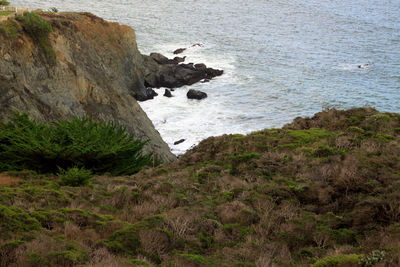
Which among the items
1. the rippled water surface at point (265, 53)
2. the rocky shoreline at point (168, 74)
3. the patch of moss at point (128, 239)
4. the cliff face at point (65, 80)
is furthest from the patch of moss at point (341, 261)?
the rocky shoreline at point (168, 74)

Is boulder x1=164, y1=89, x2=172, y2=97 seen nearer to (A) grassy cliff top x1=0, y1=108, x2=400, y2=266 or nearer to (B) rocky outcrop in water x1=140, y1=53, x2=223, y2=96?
(B) rocky outcrop in water x1=140, y1=53, x2=223, y2=96

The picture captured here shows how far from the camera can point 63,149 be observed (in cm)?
1056

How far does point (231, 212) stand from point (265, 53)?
50.5 metres

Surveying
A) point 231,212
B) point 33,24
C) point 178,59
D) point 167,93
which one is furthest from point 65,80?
point 178,59

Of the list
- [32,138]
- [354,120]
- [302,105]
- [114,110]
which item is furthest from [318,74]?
[32,138]

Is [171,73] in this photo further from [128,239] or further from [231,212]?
[128,239]

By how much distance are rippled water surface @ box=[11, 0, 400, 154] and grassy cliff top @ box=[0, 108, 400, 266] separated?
1969cm

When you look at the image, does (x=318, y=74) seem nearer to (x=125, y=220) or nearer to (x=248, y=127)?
(x=248, y=127)

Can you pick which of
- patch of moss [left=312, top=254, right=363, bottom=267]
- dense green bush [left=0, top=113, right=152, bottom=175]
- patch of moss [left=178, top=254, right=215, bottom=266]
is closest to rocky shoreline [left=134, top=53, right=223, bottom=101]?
dense green bush [left=0, top=113, right=152, bottom=175]

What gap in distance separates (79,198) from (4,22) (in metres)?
16.3

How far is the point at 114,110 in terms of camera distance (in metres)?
24.8

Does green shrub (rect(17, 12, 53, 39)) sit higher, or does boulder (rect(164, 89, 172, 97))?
green shrub (rect(17, 12, 53, 39))

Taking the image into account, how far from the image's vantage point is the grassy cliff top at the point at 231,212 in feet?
17.0

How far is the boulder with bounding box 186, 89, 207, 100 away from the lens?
40.0 meters
